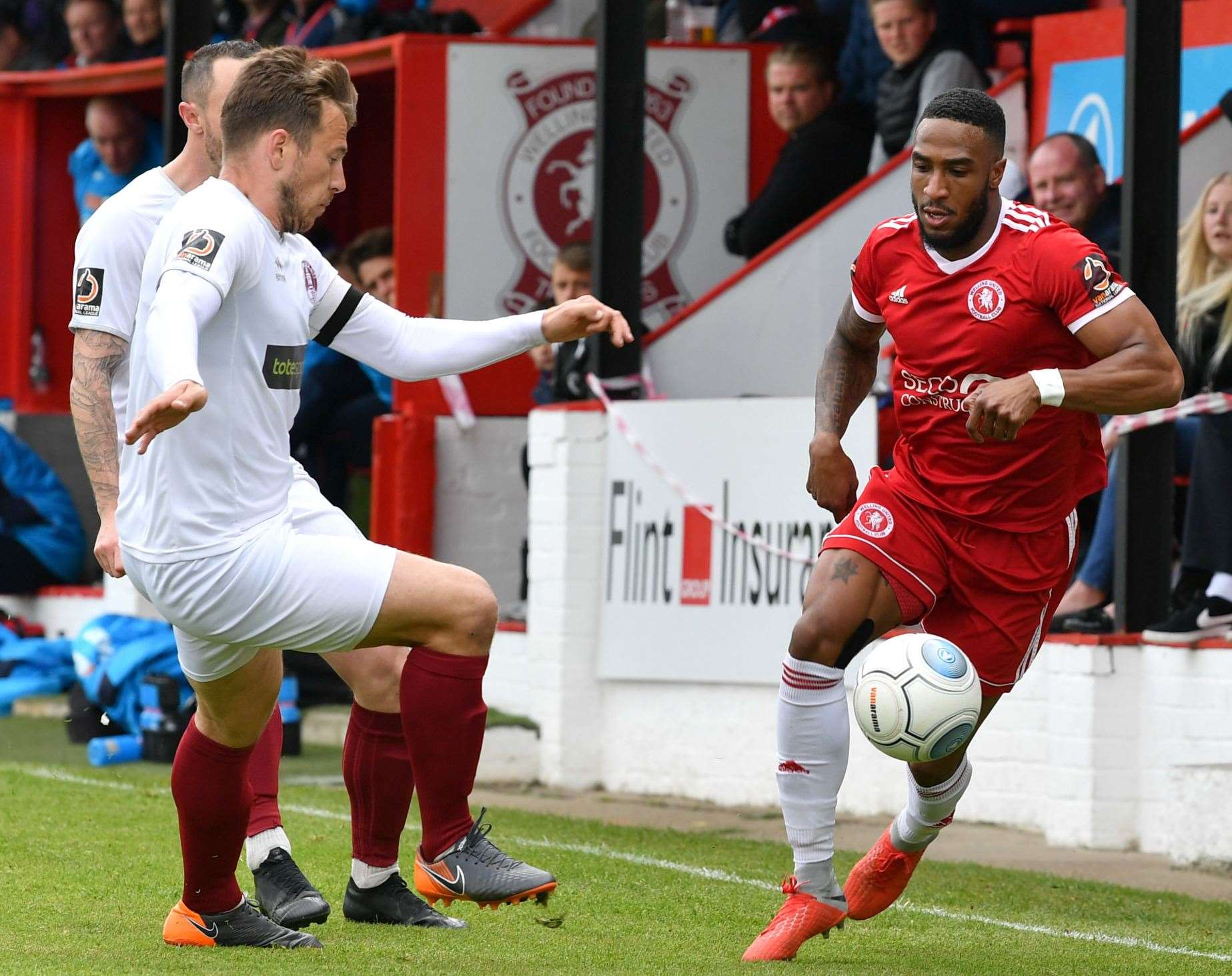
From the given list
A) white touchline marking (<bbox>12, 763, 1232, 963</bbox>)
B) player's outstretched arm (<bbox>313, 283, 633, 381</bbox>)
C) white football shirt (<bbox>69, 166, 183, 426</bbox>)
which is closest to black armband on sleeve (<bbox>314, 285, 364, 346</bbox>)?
player's outstretched arm (<bbox>313, 283, 633, 381</bbox>)

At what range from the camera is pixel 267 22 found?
12.4 meters

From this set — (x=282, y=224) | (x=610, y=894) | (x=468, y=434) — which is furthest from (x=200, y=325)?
(x=468, y=434)

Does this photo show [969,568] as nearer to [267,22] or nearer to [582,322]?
[582,322]

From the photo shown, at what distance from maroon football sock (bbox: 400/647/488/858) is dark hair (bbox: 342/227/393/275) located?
5.92 metres

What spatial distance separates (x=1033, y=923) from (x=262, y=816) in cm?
→ 214

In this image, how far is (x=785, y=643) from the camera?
8539mm

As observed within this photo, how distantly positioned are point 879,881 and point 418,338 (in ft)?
6.14

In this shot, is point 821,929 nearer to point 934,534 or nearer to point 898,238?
point 934,534

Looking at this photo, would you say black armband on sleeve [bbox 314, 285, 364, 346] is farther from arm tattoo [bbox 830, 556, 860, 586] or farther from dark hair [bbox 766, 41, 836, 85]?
dark hair [bbox 766, 41, 836, 85]

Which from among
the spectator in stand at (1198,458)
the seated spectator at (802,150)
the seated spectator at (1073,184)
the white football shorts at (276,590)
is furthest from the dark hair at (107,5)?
the white football shorts at (276,590)

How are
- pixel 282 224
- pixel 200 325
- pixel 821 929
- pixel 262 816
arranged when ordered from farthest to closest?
pixel 262 816
pixel 821 929
pixel 282 224
pixel 200 325

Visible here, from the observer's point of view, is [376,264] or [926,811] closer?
[926,811]

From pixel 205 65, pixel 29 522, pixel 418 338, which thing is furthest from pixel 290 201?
pixel 29 522

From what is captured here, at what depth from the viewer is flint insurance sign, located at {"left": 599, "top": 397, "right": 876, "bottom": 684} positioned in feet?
28.2
